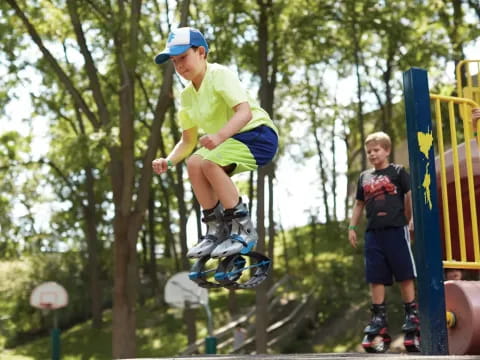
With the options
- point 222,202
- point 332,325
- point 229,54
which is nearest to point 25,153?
point 229,54

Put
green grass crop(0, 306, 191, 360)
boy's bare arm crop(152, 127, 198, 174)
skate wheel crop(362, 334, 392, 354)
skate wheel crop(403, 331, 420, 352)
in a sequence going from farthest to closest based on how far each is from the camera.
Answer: green grass crop(0, 306, 191, 360) < skate wheel crop(362, 334, 392, 354) < skate wheel crop(403, 331, 420, 352) < boy's bare arm crop(152, 127, 198, 174)

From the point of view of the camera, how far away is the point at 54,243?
28234 mm

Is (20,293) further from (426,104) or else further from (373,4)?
(426,104)

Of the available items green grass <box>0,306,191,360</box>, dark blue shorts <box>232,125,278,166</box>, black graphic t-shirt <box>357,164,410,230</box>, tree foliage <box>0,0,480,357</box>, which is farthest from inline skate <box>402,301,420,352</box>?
green grass <box>0,306,191,360</box>

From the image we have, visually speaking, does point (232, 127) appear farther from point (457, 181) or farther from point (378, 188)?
point (378, 188)

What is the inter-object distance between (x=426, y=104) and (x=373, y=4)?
11.7 m

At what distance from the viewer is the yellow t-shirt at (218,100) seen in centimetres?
380

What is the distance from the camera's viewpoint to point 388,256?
5527mm

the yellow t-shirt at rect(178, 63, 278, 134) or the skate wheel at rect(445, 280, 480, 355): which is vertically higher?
the yellow t-shirt at rect(178, 63, 278, 134)

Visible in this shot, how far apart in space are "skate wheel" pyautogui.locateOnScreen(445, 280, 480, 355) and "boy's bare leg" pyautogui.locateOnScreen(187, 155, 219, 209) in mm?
1565

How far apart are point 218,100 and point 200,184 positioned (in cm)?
46

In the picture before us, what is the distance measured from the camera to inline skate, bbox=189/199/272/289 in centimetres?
379

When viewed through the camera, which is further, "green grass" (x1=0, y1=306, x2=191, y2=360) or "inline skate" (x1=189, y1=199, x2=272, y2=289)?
"green grass" (x1=0, y1=306, x2=191, y2=360)

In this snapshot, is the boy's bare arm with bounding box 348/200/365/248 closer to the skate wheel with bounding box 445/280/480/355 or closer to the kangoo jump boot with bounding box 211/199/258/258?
the skate wheel with bounding box 445/280/480/355
